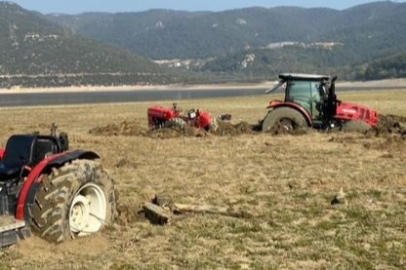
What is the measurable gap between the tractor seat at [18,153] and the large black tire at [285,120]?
13.9m

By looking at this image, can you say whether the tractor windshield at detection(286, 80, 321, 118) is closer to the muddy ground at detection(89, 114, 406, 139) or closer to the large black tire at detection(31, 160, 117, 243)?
the muddy ground at detection(89, 114, 406, 139)

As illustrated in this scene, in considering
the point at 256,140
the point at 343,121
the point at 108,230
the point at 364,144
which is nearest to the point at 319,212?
the point at 108,230

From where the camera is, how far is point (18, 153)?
914 cm

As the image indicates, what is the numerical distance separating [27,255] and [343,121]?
618 inches

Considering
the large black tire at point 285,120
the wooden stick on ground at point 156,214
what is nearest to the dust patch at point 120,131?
the large black tire at point 285,120

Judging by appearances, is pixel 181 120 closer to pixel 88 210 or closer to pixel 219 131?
pixel 219 131

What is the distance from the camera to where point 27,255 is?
26.9ft

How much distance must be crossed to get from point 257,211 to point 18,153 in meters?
3.62

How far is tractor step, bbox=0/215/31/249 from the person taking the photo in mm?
8086

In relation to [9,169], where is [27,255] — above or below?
below

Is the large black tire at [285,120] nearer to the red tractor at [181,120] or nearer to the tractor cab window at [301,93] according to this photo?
the tractor cab window at [301,93]

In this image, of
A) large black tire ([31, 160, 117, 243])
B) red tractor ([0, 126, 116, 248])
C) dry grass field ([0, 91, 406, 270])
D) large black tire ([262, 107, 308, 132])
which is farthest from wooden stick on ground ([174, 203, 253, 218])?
large black tire ([262, 107, 308, 132])

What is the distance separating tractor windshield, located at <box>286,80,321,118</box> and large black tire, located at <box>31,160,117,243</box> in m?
14.4

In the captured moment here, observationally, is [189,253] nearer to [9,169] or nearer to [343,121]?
[9,169]
